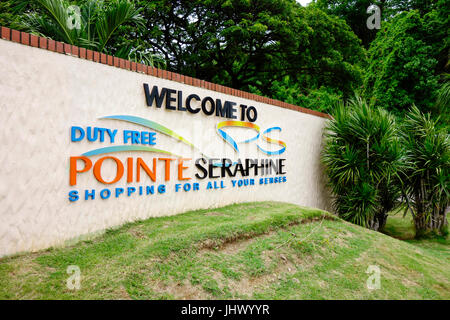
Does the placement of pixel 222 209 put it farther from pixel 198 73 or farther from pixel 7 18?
pixel 198 73

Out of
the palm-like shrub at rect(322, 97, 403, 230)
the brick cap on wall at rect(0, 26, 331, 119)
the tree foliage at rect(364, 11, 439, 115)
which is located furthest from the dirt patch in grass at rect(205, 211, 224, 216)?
the tree foliage at rect(364, 11, 439, 115)

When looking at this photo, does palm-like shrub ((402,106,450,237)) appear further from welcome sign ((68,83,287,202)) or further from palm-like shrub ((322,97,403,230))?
A: welcome sign ((68,83,287,202))

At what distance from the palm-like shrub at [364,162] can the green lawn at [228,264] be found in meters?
2.16

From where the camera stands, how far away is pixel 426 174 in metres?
8.66

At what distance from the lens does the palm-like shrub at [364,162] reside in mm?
8148

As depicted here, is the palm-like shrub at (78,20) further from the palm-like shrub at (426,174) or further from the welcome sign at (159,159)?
the palm-like shrub at (426,174)

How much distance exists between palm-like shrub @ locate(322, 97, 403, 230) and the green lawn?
7.09 ft

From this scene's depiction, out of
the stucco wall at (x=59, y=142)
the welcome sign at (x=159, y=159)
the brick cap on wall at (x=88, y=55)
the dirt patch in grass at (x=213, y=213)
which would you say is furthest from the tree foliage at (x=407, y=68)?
the stucco wall at (x=59, y=142)

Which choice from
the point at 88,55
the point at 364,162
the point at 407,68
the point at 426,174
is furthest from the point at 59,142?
the point at 407,68

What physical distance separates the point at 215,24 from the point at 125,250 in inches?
454

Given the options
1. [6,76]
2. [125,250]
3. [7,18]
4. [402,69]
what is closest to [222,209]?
[125,250]

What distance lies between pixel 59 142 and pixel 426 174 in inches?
359

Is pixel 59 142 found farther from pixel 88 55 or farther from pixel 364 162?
pixel 364 162
